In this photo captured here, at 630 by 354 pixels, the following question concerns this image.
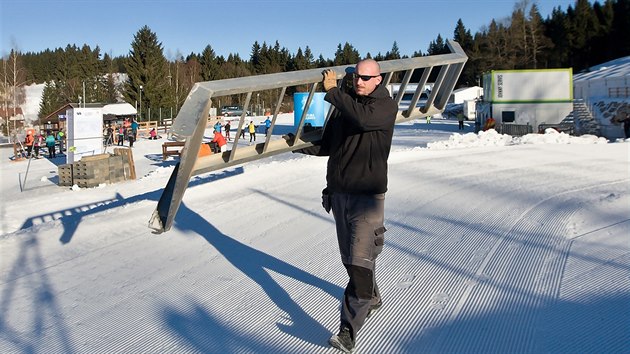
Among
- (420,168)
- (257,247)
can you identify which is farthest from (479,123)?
(257,247)

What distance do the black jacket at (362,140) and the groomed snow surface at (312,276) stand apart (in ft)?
3.47

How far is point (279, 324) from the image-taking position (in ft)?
12.5

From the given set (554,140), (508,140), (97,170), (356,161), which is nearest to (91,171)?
(97,170)

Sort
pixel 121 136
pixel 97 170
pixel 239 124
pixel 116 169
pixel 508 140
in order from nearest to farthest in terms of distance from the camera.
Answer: pixel 239 124 → pixel 97 170 → pixel 116 169 → pixel 508 140 → pixel 121 136

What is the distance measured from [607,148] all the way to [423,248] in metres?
14.5

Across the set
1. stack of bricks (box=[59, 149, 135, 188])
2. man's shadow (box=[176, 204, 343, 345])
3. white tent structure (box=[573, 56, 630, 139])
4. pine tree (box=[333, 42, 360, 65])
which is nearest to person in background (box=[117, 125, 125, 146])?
stack of bricks (box=[59, 149, 135, 188])

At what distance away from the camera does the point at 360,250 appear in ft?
10.8

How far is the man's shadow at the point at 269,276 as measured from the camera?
12.2ft

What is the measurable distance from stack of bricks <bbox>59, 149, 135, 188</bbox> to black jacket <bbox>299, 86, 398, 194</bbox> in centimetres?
1307

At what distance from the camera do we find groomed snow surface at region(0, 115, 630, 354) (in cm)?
355

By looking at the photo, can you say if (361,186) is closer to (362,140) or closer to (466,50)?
(362,140)

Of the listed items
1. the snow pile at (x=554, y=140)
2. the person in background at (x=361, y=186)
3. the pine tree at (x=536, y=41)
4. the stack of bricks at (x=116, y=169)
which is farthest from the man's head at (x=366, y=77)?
the pine tree at (x=536, y=41)

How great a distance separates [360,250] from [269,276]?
183 centimetres

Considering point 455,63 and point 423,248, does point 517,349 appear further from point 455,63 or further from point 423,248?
point 455,63
